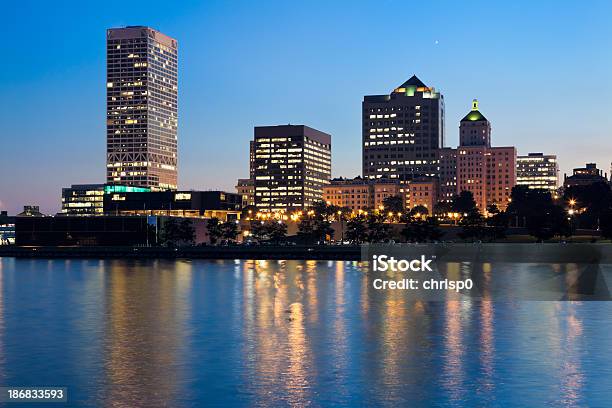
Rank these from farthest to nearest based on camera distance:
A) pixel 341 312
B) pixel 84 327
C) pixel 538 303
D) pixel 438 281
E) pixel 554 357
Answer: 1. pixel 438 281
2. pixel 538 303
3. pixel 341 312
4. pixel 84 327
5. pixel 554 357

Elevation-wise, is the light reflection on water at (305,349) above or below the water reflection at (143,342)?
below

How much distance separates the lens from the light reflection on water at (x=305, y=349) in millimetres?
44153

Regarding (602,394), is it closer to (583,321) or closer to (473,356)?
(473,356)

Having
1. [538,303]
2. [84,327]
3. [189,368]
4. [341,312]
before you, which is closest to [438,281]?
[538,303]

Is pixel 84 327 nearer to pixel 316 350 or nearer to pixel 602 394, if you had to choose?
pixel 316 350

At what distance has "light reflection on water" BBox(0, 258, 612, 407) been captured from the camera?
1738 inches

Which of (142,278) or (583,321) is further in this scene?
(142,278)

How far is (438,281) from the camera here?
13238 centimetres

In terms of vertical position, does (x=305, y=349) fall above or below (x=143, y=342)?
below

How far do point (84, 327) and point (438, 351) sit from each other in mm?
32404

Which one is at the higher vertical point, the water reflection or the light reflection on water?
the water reflection

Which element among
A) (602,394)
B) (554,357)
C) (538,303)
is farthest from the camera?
(538,303)

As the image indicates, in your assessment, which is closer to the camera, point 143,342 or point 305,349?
point 305,349

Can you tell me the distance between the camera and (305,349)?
58562 millimetres
